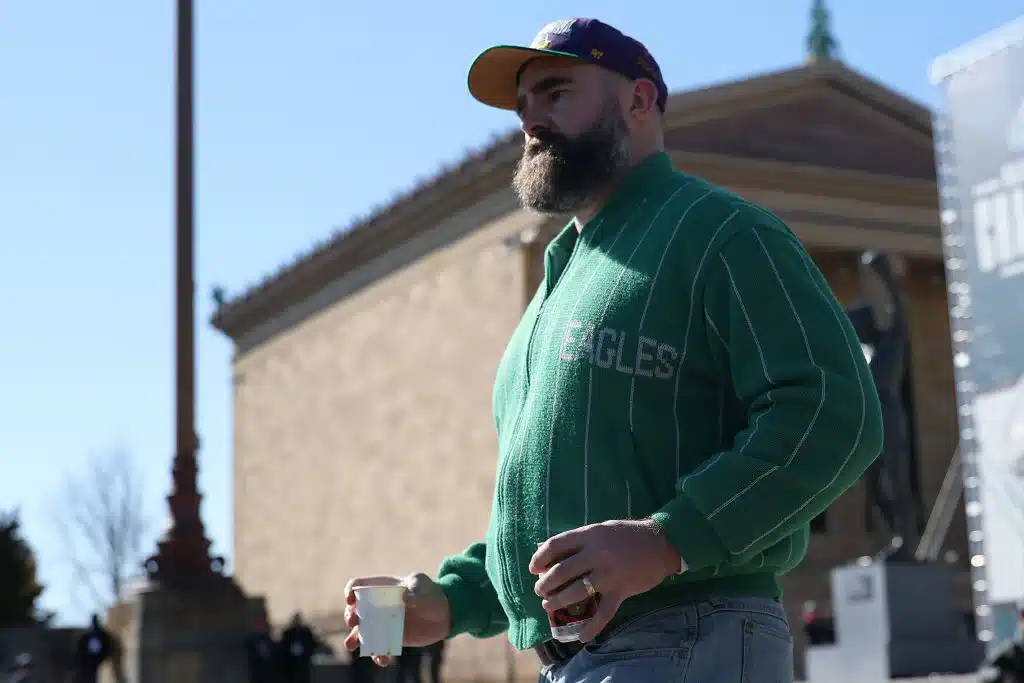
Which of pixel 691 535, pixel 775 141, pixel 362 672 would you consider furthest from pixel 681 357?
pixel 775 141

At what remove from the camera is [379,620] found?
3150 mm

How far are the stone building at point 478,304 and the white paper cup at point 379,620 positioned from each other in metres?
25.4

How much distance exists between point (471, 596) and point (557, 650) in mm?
528

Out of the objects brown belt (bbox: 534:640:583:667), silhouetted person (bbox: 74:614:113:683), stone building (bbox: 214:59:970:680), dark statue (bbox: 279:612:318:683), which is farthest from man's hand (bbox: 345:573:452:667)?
stone building (bbox: 214:59:970:680)

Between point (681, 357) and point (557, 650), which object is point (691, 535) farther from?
point (557, 650)

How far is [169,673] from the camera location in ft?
54.4

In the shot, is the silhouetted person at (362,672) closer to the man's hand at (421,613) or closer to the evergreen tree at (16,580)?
the evergreen tree at (16,580)

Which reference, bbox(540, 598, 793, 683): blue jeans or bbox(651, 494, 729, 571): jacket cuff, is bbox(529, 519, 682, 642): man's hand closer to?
bbox(651, 494, 729, 571): jacket cuff

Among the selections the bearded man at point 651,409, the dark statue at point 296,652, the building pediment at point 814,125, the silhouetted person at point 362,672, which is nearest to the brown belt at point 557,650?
the bearded man at point 651,409

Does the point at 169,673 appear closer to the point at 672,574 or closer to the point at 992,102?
the point at 992,102

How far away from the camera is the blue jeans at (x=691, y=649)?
2842 millimetres

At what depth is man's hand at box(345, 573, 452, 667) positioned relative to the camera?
3.38m

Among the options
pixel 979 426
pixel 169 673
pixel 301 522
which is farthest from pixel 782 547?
pixel 301 522

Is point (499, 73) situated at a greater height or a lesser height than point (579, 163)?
greater
